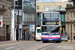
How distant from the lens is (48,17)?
32969mm

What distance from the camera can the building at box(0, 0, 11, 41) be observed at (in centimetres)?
4253

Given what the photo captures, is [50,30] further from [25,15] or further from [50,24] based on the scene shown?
[25,15]

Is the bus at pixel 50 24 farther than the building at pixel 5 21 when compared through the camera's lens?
No

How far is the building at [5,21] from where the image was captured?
4253cm

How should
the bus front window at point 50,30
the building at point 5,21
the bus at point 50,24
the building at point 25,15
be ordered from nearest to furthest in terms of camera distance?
1. the bus at point 50,24
2. the bus front window at point 50,30
3. the building at point 5,21
4. the building at point 25,15

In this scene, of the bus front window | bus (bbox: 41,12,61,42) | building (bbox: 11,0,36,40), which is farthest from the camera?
building (bbox: 11,0,36,40)

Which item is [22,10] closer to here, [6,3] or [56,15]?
[6,3]

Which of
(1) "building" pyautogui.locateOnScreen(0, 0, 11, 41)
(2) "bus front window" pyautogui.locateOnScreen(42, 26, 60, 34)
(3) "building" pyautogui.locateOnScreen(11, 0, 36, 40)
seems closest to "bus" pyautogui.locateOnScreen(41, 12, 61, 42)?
(2) "bus front window" pyautogui.locateOnScreen(42, 26, 60, 34)

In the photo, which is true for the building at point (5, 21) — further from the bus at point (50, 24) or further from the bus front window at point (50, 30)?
the bus at point (50, 24)

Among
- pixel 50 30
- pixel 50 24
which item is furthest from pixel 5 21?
pixel 50 24

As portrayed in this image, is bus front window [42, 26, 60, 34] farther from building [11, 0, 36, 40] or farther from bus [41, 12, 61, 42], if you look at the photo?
building [11, 0, 36, 40]

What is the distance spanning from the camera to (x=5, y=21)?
4584 centimetres

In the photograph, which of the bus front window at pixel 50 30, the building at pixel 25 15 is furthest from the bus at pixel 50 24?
the building at pixel 25 15

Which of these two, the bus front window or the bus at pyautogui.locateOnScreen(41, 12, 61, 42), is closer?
the bus at pyautogui.locateOnScreen(41, 12, 61, 42)
